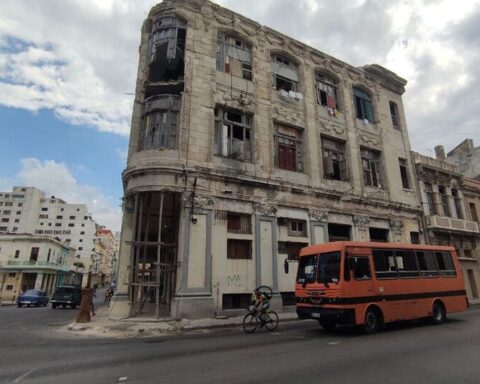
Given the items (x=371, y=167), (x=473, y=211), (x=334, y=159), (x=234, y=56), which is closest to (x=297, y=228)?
(x=334, y=159)

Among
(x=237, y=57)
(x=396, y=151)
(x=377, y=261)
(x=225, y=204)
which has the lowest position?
(x=377, y=261)

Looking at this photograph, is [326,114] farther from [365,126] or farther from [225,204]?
[225,204]

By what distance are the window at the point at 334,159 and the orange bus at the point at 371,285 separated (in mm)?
8802

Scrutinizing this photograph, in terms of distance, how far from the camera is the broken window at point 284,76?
20.4 meters

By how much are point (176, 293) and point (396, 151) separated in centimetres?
1965

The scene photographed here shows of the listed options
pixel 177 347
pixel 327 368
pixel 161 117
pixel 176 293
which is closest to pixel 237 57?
pixel 161 117

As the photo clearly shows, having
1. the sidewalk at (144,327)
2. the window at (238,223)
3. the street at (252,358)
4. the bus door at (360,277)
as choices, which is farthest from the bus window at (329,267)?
the window at (238,223)

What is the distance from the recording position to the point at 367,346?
813cm

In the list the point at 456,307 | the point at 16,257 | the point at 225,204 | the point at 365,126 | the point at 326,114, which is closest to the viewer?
the point at 456,307

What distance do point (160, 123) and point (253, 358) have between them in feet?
40.9

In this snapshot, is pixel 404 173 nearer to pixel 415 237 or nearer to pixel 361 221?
pixel 415 237

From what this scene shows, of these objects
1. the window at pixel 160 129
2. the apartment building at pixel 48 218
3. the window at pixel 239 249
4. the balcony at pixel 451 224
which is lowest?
the window at pixel 239 249

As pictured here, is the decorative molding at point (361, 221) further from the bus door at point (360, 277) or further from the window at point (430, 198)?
the bus door at point (360, 277)

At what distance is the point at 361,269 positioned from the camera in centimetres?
1052
